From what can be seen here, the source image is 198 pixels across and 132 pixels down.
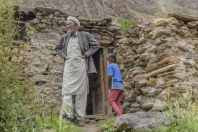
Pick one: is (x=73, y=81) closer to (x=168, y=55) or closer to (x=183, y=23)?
(x=168, y=55)

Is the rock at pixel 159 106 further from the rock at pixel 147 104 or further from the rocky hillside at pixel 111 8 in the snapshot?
the rocky hillside at pixel 111 8

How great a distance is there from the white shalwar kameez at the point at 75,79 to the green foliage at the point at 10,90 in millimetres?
2024

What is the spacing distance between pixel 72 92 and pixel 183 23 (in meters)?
2.10

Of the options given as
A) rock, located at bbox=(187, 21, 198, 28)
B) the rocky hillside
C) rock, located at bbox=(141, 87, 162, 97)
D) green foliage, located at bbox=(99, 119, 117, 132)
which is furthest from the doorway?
green foliage, located at bbox=(99, 119, 117, 132)

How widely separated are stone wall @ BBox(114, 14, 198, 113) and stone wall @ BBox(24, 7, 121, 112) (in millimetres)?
2242

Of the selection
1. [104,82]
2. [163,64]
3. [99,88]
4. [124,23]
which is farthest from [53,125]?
[124,23]

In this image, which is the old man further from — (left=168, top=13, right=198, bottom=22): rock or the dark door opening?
the dark door opening

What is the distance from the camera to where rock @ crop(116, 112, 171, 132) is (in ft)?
18.6

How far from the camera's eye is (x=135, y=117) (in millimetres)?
5926

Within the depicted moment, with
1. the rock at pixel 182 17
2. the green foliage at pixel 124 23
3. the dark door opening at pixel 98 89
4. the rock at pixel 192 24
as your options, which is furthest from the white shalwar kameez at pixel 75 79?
the green foliage at pixel 124 23

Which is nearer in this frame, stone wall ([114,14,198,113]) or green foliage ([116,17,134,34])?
stone wall ([114,14,198,113])

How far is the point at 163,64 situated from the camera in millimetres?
7441

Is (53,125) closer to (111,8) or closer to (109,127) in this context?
(109,127)

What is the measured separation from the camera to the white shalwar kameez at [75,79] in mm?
7434
